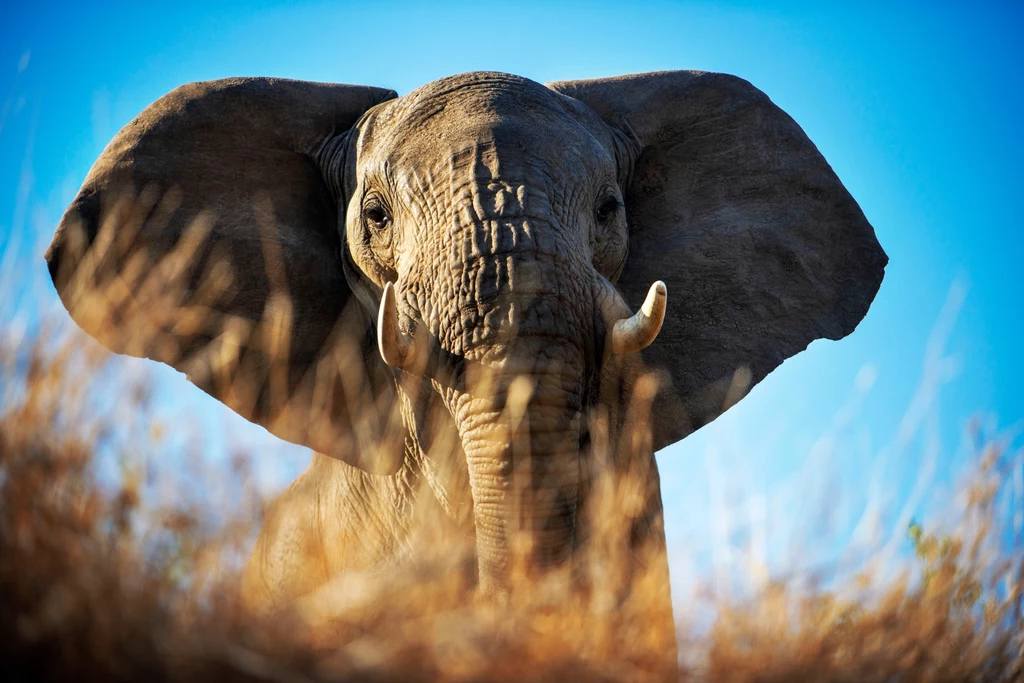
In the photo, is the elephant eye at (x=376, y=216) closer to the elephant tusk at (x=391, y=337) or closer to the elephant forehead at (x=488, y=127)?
the elephant forehead at (x=488, y=127)

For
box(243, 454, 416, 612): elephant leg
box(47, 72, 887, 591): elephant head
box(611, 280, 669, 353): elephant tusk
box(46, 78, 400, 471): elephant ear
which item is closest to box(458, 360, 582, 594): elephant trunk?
box(47, 72, 887, 591): elephant head

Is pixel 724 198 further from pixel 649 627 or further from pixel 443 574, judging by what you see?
pixel 443 574

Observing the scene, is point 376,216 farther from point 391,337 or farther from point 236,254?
point 391,337

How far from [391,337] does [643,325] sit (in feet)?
3.51

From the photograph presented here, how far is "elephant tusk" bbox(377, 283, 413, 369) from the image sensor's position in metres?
5.05

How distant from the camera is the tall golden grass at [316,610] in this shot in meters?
3.15

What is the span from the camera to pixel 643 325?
199 inches

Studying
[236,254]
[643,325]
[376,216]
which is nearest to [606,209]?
[376,216]

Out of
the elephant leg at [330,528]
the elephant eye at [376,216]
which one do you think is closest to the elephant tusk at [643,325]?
the elephant eye at [376,216]

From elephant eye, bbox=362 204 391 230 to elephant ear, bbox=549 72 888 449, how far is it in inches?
52.5

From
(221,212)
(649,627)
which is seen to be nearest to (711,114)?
(221,212)

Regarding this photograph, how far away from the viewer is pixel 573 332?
5160 mm

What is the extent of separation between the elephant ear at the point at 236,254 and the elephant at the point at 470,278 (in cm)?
1

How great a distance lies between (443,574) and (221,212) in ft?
11.0
